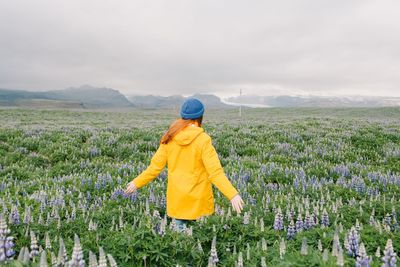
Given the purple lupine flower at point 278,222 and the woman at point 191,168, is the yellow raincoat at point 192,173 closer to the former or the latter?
the woman at point 191,168

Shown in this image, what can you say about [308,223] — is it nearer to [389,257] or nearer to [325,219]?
[325,219]

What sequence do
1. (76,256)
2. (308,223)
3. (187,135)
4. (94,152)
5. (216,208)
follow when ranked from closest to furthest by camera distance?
1. (76,256)
2. (308,223)
3. (187,135)
4. (216,208)
5. (94,152)

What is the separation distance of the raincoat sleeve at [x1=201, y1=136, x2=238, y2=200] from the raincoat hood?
0.23 m

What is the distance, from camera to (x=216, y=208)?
20.8 feet

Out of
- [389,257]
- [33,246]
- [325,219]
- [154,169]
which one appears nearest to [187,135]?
[154,169]

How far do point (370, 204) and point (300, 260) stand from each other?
3.46m

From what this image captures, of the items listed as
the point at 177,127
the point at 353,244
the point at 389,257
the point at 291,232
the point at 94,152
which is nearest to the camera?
the point at 389,257

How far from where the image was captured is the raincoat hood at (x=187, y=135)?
5797 millimetres

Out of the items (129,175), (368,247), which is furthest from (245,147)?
(368,247)

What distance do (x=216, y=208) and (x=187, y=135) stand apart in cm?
147

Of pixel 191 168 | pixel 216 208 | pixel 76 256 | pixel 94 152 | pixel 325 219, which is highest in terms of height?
pixel 191 168

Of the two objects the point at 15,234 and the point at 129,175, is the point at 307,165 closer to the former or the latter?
the point at 129,175

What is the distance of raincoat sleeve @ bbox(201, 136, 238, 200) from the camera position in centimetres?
556

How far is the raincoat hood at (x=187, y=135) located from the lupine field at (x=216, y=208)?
3.92ft
